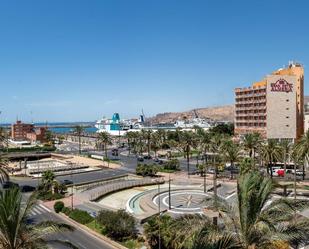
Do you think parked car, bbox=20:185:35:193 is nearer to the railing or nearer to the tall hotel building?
the railing

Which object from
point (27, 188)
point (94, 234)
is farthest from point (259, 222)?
point (27, 188)

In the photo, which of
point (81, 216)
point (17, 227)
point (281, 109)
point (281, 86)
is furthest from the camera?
point (281, 86)

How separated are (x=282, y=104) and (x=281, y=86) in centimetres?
505

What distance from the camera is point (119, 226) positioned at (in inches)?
1617

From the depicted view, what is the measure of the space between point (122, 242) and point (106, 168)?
60618 mm

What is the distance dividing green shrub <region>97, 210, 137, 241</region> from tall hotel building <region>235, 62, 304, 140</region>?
68592mm

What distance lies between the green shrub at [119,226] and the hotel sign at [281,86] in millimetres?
72691

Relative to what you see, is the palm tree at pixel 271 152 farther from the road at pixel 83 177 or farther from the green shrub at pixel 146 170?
the road at pixel 83 177

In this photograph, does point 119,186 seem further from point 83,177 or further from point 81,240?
point 81,240

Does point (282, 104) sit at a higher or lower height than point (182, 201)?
higher

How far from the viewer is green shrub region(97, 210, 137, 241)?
4109 cm

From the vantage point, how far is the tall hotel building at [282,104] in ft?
334

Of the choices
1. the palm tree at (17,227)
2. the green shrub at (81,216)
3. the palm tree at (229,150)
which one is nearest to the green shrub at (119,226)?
the green shrub at (81,216)

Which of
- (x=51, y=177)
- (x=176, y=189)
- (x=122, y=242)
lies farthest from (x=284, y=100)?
(x=122, y=242)
